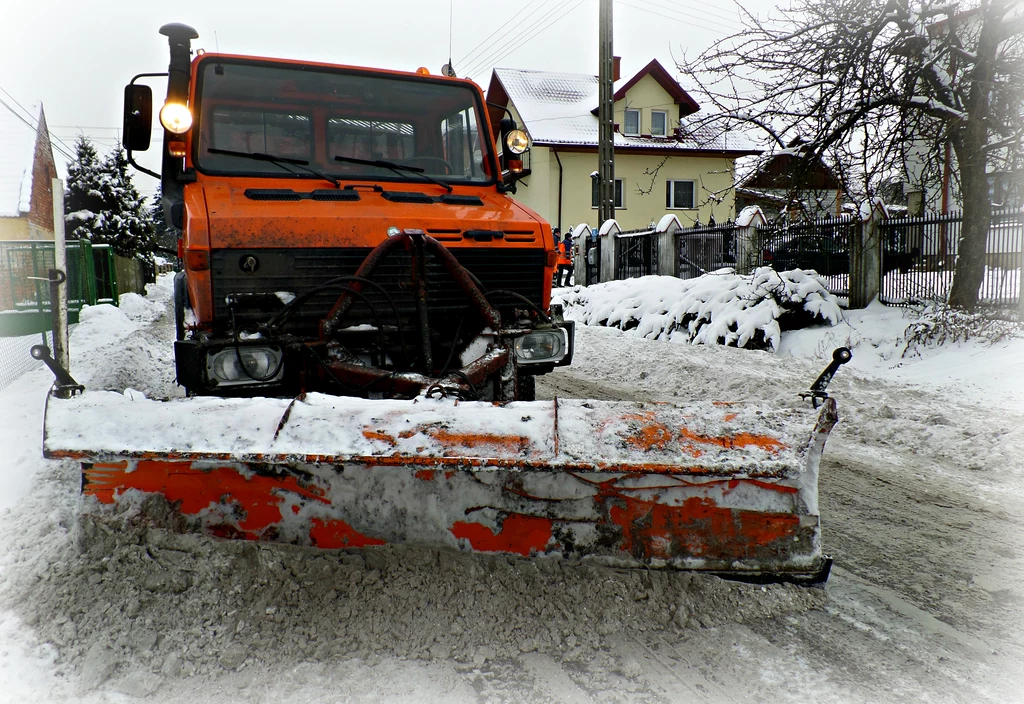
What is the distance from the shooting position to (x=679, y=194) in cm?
2916

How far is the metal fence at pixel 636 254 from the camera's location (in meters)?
15.3

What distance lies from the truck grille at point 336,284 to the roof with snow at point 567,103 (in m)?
24.0

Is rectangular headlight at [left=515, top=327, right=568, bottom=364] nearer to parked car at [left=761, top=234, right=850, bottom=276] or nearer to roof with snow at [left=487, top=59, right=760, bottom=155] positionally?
parked car at [left=761, top=234, right=850, bottom=276]

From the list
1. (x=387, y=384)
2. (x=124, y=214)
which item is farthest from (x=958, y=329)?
(x=124, y=214)

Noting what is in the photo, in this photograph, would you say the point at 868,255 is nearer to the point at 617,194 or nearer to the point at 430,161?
the point at 430,161

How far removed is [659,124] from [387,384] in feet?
95.0

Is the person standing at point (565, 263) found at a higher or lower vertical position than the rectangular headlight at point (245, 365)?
higher

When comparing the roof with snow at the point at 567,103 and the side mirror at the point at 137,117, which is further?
the roof with snow at the point at 567,103

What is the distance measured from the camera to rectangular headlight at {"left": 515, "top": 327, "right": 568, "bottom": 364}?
146 inches

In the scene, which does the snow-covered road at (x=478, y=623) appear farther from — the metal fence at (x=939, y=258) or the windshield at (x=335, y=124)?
the metal fence at (x=939, y=258)

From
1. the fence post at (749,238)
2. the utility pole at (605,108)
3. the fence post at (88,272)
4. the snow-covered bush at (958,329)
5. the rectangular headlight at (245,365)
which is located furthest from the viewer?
the utility pole at (605,108)

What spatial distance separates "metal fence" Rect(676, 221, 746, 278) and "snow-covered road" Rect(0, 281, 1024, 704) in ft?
31.5

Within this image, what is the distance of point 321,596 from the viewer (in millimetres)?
2367

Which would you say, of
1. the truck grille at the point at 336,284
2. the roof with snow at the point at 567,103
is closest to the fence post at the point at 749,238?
the truck grille at the point at 336,284
